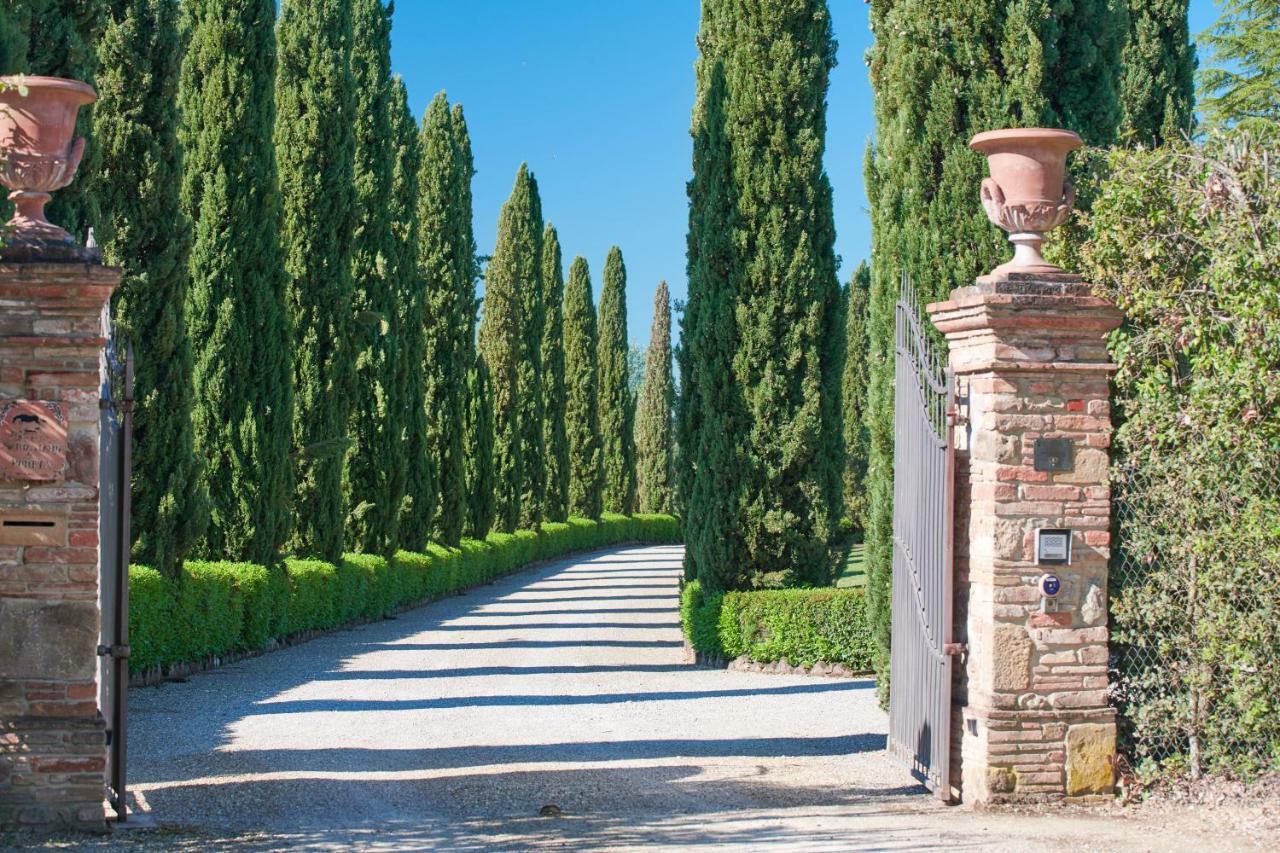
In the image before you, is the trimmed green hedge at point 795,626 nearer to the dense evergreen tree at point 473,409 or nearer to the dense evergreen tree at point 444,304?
the dense evergreen tree at point 444,304

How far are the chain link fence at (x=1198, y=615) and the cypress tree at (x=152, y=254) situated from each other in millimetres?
9436

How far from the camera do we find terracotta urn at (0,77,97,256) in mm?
6945

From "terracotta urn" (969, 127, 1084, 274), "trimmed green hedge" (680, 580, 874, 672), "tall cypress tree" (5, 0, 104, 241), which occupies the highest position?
"tall cypress tree" (5, 0, 104, 241)

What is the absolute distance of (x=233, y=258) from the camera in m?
16.8

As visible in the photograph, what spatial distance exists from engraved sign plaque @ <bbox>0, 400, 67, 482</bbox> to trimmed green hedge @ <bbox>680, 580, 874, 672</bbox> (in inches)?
365

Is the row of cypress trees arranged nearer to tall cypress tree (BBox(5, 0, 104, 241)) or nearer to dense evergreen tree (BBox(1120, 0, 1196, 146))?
tall cypress tree (BBox(5, 0, 104, 241))

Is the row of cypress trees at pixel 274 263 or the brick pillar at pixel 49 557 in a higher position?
the row of cypress trees at pixel 274 263

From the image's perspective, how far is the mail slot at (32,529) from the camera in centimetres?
681

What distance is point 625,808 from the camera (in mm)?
8008

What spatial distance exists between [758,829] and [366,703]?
6.40 meters

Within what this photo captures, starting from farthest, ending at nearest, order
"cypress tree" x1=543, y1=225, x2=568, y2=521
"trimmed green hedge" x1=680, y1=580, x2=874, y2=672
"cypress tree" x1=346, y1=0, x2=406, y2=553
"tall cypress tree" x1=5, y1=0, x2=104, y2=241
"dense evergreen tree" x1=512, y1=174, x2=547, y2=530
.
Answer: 1. "cypress tree" x1=543, y1=225, x2=568, y2=521
2. "dense evergreen tree" x1=512, y1=174, x2=547, y2=530
3. "cypress tree" x1=346, y1=0, x2=406, y2=553
4. "trimmed green hedge" x1=680, y1=580, x2=874, y2=672
5. "tall cypress tree" x1=5, y1=0, x2=104, y2=241

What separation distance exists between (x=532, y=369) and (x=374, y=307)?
46.0ft

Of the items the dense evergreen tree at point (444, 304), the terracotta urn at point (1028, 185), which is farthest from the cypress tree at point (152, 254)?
the dense evergreen tree at point (444, 304)

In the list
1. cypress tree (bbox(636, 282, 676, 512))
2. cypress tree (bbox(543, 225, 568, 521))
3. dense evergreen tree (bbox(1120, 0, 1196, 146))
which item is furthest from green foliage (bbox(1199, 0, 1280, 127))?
cypress tree (bbox(636, 282, 676, 512))
